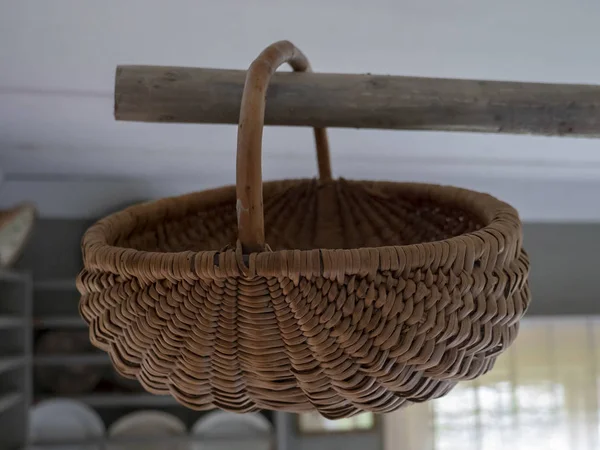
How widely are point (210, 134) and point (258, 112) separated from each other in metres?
1.28

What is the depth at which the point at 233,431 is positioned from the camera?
2.33m

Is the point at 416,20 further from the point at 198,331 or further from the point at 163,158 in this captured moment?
the point at 163,158

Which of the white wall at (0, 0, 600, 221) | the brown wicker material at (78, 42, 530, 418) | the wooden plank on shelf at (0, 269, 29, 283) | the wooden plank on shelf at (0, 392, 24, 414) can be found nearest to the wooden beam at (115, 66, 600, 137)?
the brown wicker material at (78, 42, 530, 418)

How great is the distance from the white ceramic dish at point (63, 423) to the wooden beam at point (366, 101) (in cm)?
190

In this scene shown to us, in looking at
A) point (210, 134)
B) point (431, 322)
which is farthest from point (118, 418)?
point (431, 322)

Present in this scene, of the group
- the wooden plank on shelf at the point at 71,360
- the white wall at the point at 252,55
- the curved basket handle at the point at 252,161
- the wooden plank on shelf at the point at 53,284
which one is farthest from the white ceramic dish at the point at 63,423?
the curved basket handle at the point at 252,161

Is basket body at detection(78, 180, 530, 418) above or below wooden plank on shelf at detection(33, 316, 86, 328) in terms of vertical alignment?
below

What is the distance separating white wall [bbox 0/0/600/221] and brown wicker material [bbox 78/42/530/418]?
0.42 meters

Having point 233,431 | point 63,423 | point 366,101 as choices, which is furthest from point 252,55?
point 63,423

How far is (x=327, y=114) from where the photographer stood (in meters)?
0.72

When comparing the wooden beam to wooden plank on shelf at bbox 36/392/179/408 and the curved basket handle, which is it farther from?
wooden plank on shelf at bbox 36/392/179/408

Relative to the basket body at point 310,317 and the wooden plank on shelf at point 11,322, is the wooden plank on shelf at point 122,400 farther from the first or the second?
the basket body at point 310,317

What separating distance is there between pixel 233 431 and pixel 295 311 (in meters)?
2.05

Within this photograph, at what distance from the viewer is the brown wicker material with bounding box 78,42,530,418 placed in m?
0.44
